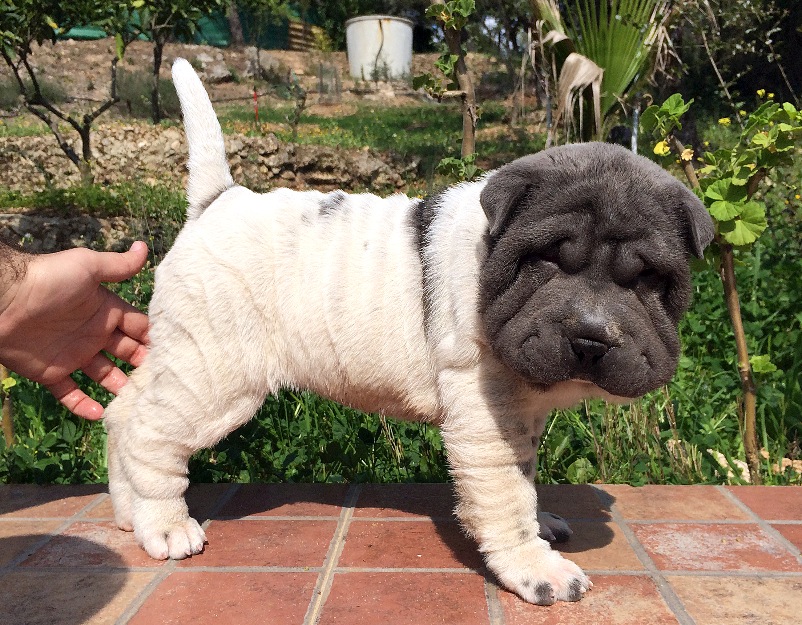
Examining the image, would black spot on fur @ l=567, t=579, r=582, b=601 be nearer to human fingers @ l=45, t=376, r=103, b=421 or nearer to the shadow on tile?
the shadow on tile

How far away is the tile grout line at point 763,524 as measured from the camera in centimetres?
276

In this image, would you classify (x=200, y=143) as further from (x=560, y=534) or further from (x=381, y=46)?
(x=381, y=46)

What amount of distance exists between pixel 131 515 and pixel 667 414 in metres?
2.91

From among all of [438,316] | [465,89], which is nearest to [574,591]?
[438,316]

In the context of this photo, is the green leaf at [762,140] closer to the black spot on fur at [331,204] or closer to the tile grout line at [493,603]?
the black spot on fur at [331,204]

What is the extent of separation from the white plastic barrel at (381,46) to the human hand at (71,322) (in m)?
23.2

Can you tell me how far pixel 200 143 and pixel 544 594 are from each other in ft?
7.29

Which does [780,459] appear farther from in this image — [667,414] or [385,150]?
[385,150]

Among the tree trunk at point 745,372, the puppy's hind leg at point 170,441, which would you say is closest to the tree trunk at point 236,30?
the tree trunk at point 745,372

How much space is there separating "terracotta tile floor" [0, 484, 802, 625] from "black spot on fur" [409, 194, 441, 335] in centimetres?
95

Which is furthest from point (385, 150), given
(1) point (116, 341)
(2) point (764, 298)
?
(1) point (116, 341)

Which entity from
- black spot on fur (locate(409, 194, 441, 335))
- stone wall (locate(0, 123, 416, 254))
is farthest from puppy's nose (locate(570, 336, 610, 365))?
stone wall (locate(0, 123, 416, 254))

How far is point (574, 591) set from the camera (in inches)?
94.2

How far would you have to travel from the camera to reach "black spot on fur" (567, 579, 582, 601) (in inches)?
94.0
